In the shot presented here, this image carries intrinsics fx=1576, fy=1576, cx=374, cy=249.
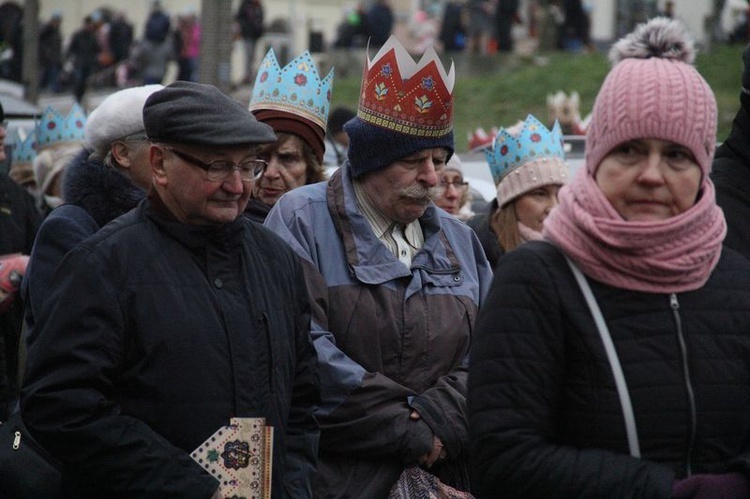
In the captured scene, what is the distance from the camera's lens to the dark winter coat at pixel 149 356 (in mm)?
3797

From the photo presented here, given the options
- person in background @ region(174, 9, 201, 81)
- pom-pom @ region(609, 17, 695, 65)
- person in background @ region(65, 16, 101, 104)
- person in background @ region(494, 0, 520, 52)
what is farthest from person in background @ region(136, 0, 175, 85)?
pom-pom @ region(609, 17, 695, 65)

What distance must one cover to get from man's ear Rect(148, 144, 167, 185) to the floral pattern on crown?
3.35 feet

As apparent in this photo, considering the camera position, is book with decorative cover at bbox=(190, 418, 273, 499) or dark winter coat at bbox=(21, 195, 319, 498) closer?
dark winter coat at bbox=(21, 195, 319, 498)

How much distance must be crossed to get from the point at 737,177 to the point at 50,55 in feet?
98.0

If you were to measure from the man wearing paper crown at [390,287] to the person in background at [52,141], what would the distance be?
10.9 feet

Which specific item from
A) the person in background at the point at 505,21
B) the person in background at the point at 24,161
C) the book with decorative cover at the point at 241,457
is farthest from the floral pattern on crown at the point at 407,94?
the person in background at the point at 505,21

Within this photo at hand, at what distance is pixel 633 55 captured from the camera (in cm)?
359

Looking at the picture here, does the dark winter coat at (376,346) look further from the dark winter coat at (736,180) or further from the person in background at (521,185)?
the person in background at (521,185)

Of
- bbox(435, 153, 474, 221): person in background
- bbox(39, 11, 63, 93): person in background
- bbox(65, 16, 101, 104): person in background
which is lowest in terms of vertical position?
bbox(39, 11, 63, 93): person in background

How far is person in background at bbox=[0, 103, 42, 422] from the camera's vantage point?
21.6 ft

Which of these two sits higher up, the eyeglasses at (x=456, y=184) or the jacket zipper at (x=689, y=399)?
the jacket zipper at (x=689, y=399)

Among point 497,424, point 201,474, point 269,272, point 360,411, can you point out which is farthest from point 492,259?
point 497,424

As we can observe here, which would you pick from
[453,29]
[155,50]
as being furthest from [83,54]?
[453,29]

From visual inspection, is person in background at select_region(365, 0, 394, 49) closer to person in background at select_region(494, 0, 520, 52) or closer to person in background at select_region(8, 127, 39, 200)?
person in background at select_region(494, 0, 520, 52)
